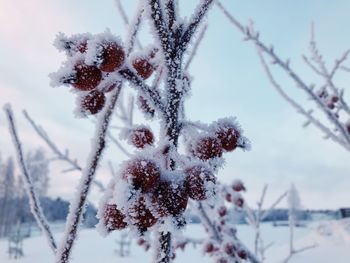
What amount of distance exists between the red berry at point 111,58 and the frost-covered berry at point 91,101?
13cm

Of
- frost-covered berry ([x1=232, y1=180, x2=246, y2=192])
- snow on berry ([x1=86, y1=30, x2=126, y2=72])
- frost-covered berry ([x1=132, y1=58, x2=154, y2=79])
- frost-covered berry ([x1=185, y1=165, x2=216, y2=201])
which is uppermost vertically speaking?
frost-covered berry ([x1=232, y1=180, x2=246, y2=192])

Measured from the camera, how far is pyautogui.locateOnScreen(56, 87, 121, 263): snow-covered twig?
78 cm

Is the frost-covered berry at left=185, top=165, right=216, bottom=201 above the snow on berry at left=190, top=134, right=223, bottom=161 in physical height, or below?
below

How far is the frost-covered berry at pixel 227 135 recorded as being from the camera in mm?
874

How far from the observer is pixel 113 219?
2.59 feet

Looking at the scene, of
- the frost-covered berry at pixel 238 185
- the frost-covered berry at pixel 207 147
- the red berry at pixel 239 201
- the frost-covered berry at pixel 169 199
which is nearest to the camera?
the frost-covered berry at pixel 169 199

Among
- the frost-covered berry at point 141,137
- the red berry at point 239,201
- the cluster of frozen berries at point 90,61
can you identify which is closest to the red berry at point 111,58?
the cluster of frozen berries at point 90,61

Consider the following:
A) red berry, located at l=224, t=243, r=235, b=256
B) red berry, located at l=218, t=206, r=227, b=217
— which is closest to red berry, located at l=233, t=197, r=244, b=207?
red berry, located at l=218, t=206, r=227, b=217

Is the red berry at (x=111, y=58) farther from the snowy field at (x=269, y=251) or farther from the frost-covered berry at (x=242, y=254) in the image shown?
the snowy field at (x=269, y=251)

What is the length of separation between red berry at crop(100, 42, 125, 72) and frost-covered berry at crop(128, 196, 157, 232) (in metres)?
0.26

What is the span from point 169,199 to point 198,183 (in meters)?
0.07

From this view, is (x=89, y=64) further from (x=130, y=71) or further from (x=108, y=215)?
(x=108, y=215)

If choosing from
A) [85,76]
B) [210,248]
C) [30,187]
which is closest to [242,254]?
[210,248]

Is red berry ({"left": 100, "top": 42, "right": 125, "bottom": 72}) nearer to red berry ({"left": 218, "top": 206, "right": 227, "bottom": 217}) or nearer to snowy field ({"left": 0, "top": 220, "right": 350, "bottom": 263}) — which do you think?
red berry ({"left": 218, "top": 206, "right": 227, "bottom": 217})
